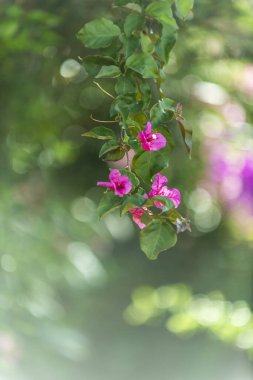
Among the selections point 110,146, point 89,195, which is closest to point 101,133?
point 110,146

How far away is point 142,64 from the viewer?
0.61 m

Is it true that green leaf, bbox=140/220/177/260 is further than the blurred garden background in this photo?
No

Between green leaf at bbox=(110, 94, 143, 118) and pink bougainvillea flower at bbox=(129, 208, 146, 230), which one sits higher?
green leaf at bbox=(110, 94, 143, 118)

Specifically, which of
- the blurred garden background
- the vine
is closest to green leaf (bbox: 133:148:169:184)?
the vine

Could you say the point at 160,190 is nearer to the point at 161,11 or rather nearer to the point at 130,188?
the point at 130,188

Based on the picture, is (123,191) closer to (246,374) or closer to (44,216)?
(44,216)

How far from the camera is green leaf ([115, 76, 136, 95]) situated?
0.64 meters

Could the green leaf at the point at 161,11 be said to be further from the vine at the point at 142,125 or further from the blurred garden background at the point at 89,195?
the blurred garden background at the point at 89,195

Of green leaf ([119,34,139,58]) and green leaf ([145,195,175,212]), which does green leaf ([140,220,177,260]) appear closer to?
green leaf ([145,195,175,212])

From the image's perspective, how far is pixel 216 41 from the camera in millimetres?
1387

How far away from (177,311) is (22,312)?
0.98ft

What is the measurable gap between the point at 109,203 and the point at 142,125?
3.1 inches

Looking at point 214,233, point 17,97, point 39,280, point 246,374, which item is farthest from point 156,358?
point 17,97

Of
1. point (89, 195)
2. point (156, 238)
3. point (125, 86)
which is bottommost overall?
point (89, 195)
